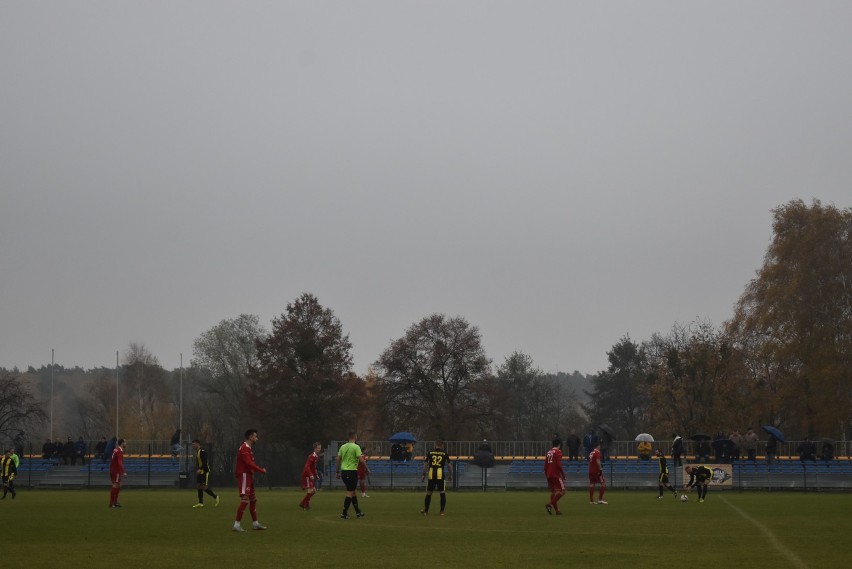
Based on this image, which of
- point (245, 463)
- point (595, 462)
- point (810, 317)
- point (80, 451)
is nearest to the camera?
point (245, 463)

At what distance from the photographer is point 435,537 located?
21219 mm

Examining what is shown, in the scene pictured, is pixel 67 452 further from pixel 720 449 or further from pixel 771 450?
pixel 771 450

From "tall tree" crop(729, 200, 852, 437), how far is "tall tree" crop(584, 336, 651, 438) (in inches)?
1539

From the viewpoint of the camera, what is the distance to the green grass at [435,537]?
16453 mm

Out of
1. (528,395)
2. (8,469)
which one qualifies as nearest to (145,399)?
(528,395)

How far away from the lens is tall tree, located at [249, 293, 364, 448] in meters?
77.8

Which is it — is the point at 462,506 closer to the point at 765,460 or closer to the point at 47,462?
the point at 765,460

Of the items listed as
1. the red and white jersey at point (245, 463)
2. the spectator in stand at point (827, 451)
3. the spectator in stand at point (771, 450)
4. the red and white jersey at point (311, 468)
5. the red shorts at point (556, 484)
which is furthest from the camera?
the spectator in stand at point (827, 451)

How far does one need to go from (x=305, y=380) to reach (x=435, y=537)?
191 ft

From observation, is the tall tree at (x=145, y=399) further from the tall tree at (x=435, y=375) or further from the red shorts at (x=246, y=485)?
the red shorts at (x=246, y=485)

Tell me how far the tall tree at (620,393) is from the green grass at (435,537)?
8071cm

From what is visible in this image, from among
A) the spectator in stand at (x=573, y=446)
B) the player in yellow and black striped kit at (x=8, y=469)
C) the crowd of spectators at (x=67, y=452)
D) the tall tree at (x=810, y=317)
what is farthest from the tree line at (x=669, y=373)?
the player in yellow and black striped kit at (x=8, y=469)

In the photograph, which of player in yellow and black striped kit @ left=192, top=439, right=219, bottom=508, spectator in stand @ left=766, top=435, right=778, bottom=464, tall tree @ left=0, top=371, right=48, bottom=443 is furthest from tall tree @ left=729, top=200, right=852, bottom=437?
tall tree @ left=0, top=371, right=48, bottom=443

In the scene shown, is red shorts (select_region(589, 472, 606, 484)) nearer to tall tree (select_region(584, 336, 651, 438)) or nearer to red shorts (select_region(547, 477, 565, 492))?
red shorts (select_region(547, 477, 565, 492))
